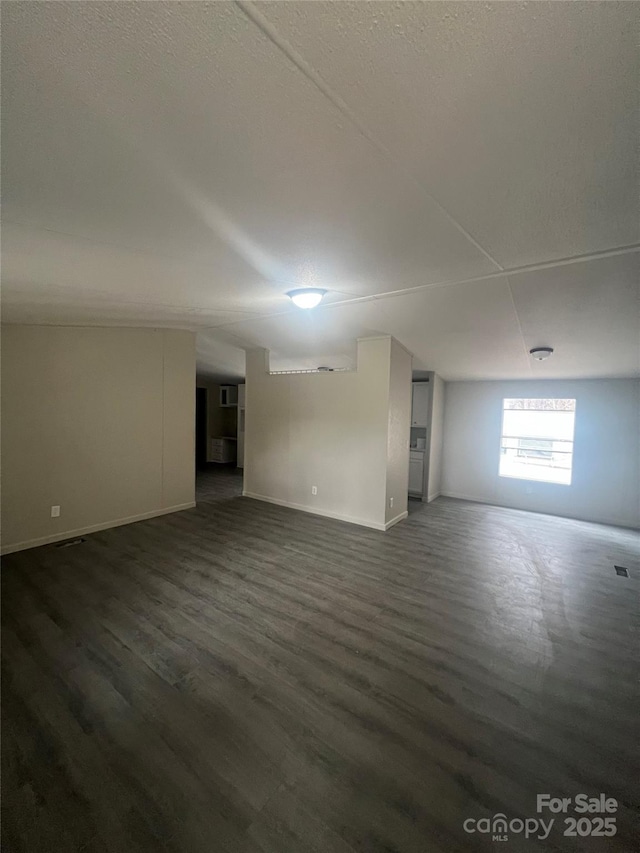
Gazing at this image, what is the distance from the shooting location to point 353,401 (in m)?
4.86

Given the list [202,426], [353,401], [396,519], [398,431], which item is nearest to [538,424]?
[398,431]

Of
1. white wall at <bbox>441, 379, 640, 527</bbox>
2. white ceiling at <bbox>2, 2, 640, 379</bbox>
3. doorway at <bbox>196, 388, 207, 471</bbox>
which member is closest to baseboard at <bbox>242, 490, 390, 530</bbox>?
white wall at <bbox>441, 379, 640, 527</bbox>

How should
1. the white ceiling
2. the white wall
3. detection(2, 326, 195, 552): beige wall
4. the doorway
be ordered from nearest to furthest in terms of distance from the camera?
the white ceiling, detection(2, 326, 195, 552): beige wall, the white wall, the doorway

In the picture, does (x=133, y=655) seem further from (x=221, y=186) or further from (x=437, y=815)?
(x=221, y=186)

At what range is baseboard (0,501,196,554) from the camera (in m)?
3.64

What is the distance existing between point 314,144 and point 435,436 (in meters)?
5.93

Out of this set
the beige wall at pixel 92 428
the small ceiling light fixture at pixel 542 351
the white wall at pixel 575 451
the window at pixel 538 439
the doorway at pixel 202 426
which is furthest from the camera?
the doorway at pixel 202 426

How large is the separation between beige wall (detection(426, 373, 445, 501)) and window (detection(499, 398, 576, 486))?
110 centimetres

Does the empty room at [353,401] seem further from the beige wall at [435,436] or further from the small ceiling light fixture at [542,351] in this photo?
the beige wall at [435,436]

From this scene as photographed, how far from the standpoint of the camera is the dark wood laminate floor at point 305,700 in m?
1.35

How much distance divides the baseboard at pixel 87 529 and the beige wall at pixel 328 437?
150 cm

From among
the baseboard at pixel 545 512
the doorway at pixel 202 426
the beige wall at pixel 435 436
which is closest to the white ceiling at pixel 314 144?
the beige wall at pixel 435 436

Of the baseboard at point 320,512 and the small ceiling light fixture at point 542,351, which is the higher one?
the small ceiling light fixture at point 542,351

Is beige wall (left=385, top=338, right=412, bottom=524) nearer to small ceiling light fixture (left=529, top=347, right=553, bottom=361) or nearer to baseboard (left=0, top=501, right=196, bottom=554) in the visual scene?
small ceiling light fixture (left=529, top=347, right=553, bottom=361)
